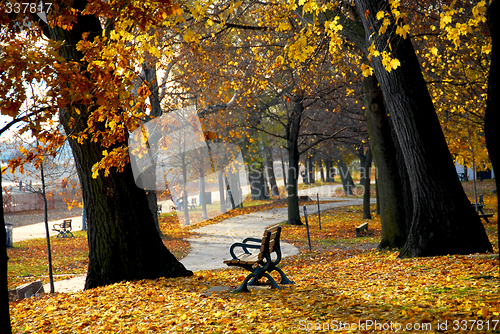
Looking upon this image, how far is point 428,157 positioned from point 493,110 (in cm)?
349

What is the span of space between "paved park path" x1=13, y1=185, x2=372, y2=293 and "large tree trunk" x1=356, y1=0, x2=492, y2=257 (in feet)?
18.0

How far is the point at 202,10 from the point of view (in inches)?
239

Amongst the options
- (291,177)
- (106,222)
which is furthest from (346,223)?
(106,222)

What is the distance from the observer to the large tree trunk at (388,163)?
947cm

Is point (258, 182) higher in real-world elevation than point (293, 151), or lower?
lower

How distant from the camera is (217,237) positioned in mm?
17125

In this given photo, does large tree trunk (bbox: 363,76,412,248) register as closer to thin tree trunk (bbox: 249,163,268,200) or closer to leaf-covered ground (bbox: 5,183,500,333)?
leaf-covered ground (bbox: 5,183,500,333)

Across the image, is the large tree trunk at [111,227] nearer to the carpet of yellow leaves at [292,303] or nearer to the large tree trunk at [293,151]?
the carpet of yellow leaves at [292,303]

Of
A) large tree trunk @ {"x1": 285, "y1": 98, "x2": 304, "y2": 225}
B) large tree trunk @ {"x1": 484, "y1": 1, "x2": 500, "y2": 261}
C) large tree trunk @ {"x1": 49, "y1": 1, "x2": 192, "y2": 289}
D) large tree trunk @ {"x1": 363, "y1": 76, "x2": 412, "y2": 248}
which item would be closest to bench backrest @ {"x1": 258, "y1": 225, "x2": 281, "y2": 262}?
large tree trunk @ {"x1": 49, "y1": 1, "x2": 192, "y2": 289}

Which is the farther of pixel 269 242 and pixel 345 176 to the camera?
pixel 345 176

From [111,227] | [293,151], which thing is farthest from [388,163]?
[293,151]

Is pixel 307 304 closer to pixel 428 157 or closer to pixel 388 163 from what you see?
pixel 428 157

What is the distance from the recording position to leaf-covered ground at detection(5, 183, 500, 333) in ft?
11.8

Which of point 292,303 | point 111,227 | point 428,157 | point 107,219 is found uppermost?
point 428,157
